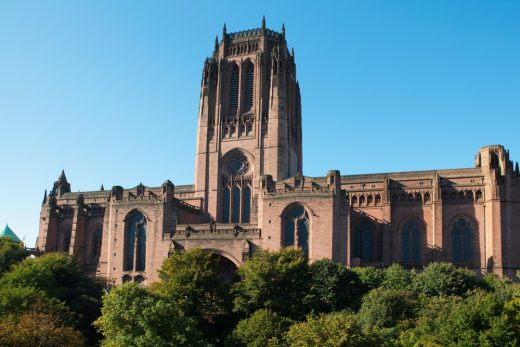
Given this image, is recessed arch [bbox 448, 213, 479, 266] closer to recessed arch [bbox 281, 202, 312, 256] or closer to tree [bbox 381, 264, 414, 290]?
tree [bbox 381, 264, 414, 290]

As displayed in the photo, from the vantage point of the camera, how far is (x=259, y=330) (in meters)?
43.7

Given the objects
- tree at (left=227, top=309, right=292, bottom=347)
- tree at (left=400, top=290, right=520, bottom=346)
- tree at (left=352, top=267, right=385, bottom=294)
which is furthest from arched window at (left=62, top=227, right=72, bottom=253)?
tree at (left=400, top=290, right=520, bottom=346)

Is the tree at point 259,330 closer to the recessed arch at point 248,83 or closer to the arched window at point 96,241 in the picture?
the recessed arch at point 248,83

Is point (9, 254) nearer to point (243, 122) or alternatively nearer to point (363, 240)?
point (243, 122)

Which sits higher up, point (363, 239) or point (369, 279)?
point (363, 239)

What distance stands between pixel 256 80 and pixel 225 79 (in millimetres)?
3658

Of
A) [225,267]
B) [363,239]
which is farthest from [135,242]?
[363,239]

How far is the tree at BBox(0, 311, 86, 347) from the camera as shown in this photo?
37.8 metres

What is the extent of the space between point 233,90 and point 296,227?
2352 centimetres

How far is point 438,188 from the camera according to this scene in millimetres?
64500

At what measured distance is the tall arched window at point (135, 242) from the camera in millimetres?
64125

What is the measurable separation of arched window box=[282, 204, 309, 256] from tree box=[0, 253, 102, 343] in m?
16.0

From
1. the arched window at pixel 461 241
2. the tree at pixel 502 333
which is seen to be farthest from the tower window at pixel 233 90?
the tree at pixel 502 333

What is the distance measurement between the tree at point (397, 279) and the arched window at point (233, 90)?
97.3 feet
